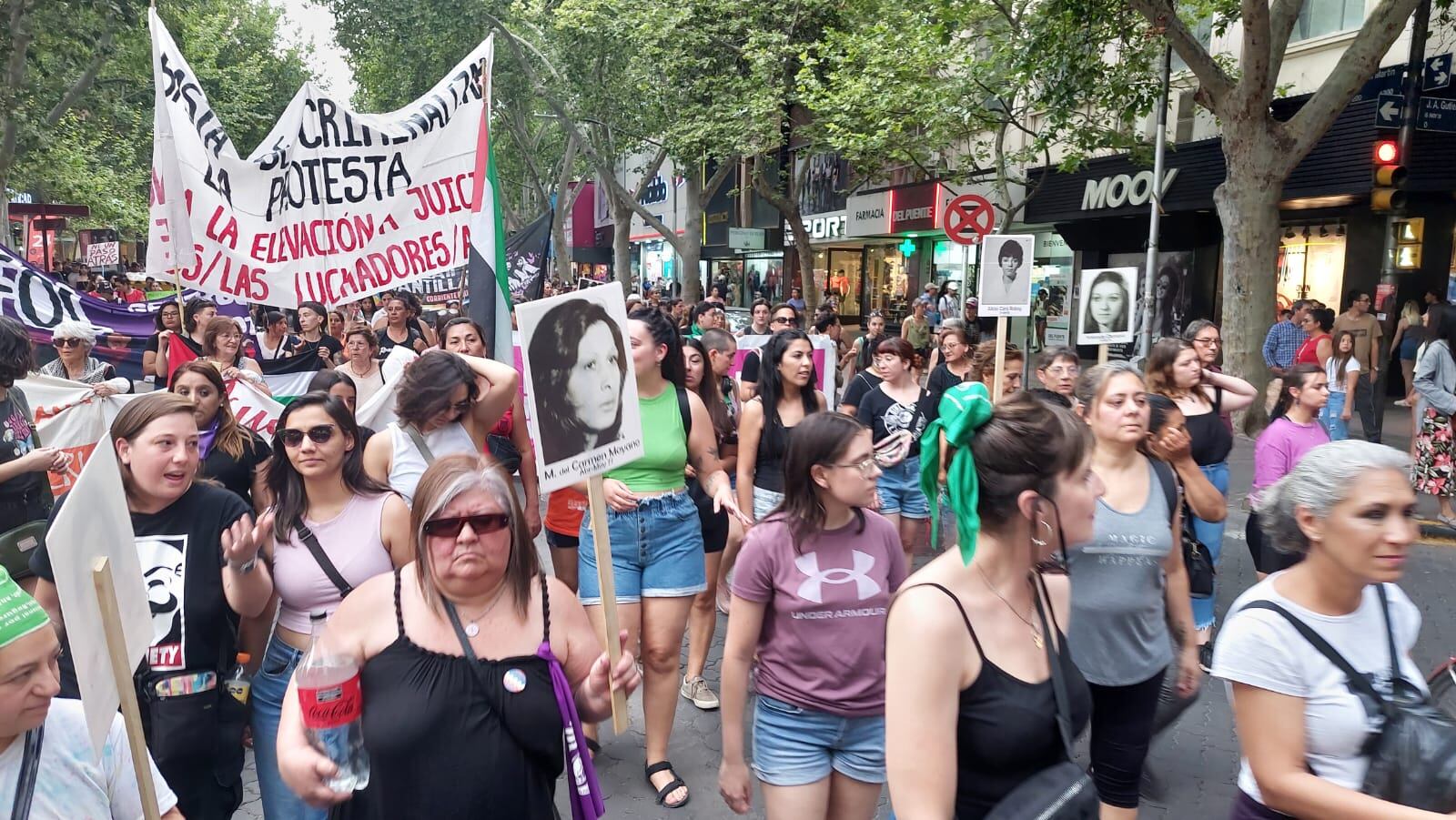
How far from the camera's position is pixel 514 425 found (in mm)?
5668

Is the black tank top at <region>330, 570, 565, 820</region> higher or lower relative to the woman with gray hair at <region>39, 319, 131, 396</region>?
lower

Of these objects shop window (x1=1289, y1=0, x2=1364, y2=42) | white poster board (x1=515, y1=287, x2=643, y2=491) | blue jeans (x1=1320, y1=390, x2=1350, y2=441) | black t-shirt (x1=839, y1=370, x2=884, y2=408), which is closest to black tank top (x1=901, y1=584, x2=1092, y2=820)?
white poster board (x1=515, y1=287, x2=643, y2=491)

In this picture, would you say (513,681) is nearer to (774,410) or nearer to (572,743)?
(572,743)

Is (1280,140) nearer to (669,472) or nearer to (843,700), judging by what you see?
(669,472)

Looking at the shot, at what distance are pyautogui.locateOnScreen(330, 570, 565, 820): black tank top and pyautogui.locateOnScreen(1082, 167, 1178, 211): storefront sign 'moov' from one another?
59.3 feet

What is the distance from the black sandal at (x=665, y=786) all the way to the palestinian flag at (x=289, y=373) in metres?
4.91

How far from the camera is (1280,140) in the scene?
11523mm

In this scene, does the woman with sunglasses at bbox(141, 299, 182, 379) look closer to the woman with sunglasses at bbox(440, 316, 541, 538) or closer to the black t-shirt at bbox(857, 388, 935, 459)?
the woman with sunglasses at bbox(440, 316, 541, 538)

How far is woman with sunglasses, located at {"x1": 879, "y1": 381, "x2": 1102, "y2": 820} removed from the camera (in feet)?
6.59

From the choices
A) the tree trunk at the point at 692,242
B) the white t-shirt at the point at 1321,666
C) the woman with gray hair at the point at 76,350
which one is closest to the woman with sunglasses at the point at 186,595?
the white t-shirt at the point at 1321,666

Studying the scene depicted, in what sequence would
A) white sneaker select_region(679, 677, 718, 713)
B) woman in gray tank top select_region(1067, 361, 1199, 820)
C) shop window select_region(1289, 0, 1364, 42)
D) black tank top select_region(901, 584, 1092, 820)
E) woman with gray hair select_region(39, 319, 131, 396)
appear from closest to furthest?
black tank top select_region(901, 584, 1092, 820), woman in gray tank top select_region(1067, 361, 1199, 820), white sneaker select_region(679, 677, 718, 713), woman with gray hair select_region(39, 319, 131, 396), shop window select_region(1289, 0, 1364, 42)

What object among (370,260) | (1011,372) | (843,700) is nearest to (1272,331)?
(1011,372)

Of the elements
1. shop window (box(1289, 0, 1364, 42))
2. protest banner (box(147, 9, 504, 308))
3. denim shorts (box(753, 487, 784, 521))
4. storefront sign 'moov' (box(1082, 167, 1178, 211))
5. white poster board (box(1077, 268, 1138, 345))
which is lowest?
denim shorts (box(753, 487, 784, 521))

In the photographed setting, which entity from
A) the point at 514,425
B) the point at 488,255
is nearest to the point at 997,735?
the point at 514,425
